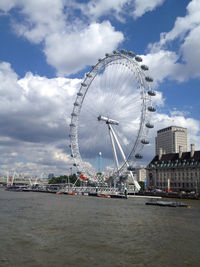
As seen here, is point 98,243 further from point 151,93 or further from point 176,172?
point 176,172

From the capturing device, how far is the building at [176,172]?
8506 centimetres

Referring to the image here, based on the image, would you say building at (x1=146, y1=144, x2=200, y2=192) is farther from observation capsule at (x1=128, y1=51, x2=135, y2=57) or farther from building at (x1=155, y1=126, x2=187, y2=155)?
building at (x1=155, y1=126, x2=187, y2=155)

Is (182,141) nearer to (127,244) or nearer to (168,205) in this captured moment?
(168,205)

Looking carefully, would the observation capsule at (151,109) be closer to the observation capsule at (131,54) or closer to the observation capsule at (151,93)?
the observation capsule at (151,93)

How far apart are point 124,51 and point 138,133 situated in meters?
15.3

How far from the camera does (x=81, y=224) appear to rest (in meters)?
25.6

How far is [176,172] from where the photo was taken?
91.2 metres

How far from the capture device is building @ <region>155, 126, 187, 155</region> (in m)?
168

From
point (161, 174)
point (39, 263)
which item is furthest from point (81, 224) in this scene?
point (161, 174)

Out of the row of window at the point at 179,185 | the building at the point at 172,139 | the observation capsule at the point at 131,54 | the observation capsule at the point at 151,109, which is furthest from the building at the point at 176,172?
the building at the point at 172,139

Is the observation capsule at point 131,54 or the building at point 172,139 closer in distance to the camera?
the observation capsule at point 131,54

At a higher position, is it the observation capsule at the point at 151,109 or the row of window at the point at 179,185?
the observation capsule at the point at 151,109

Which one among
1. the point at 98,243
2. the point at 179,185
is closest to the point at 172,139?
the point at 179,185

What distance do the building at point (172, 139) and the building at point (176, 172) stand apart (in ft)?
213
